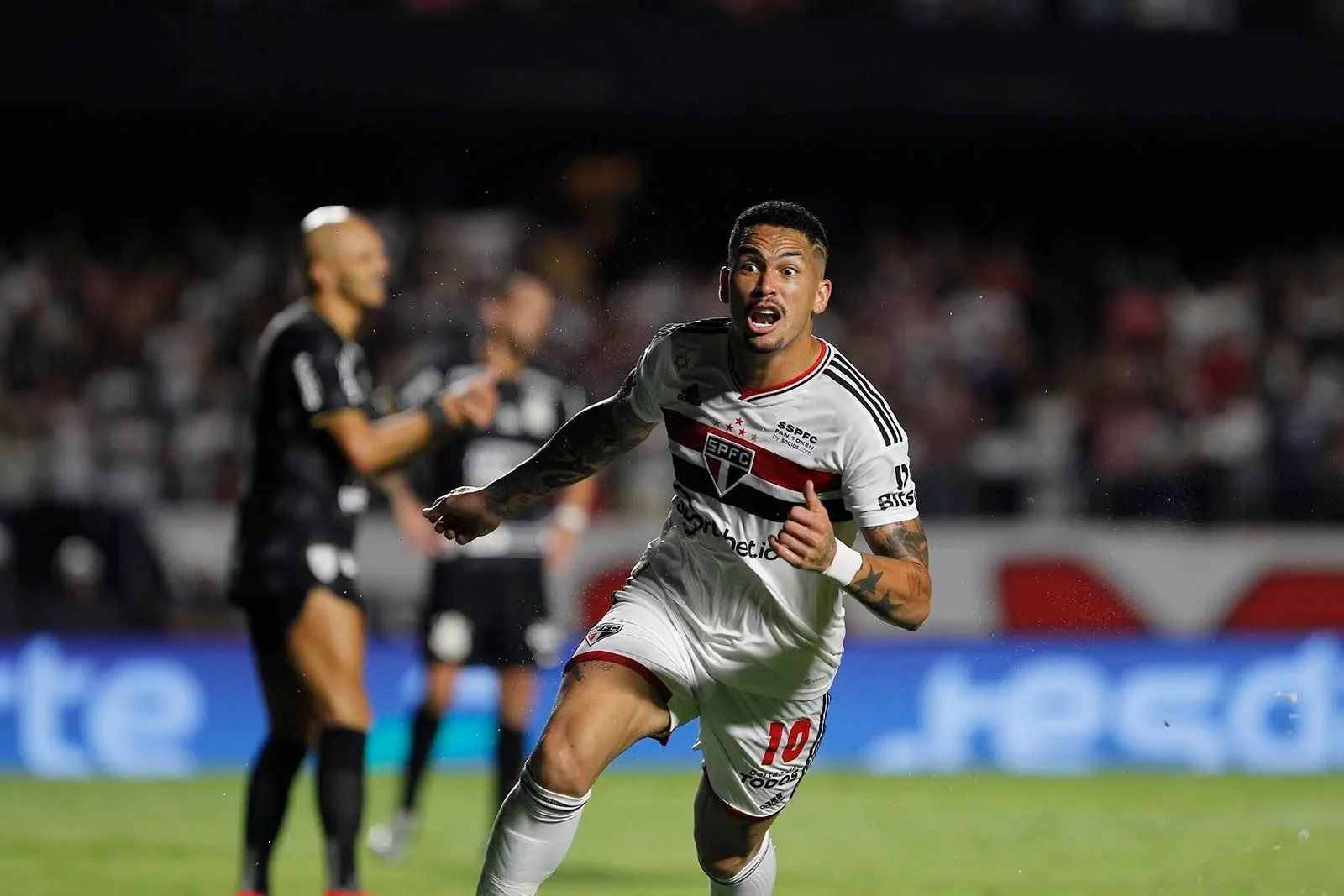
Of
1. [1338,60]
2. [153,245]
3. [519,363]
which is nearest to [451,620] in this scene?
[519,363]

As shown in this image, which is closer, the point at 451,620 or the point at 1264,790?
the point at 451,620

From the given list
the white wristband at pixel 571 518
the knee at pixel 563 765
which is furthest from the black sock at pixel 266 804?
the white wristband at pixel 571 518

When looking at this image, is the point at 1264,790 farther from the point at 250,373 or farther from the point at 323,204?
the point at 323,204

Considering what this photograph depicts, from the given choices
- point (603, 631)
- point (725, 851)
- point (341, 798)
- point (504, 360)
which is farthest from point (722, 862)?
point (504, 360)

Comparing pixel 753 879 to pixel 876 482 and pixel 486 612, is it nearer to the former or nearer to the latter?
pixel 876 482

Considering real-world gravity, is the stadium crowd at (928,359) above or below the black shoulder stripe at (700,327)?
below

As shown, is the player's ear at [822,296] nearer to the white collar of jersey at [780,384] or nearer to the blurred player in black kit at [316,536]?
the white collar of jersey at [780,384]

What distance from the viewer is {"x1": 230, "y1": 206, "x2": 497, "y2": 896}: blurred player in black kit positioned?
6.27 metres

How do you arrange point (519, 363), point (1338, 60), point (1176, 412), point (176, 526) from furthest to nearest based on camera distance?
point (1338, 60) < point (1176, 412) < point (176, 526) < point (519, 363)

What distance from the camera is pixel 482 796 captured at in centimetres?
1102

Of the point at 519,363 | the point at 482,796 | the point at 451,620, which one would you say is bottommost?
the point at 482,796

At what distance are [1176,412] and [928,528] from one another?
8.66 feet

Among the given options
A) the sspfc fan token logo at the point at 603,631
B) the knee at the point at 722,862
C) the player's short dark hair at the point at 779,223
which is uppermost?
the player's short dark hair at the point at 779,223

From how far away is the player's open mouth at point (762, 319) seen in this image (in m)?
4.95
